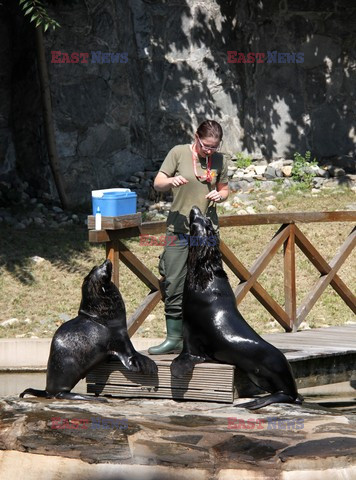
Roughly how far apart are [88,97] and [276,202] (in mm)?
2641

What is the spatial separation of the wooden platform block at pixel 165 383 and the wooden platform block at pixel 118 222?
3.08 feet

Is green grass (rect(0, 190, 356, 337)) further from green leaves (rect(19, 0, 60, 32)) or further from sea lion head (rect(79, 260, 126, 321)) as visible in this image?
sea lion head (rect(79, 260, 126, 321))

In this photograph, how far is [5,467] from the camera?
5289 millimetres

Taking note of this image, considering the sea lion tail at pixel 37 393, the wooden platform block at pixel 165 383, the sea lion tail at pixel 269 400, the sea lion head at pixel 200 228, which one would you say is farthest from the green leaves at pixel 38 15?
the sea lion tail at pixel 269 400

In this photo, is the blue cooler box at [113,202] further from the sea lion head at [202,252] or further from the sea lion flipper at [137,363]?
the sea lion flipper at [137,363]

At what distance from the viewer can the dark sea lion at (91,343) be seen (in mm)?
6367

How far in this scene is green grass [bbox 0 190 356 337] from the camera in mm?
9984

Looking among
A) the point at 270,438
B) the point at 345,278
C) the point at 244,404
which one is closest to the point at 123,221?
the point at 244,404

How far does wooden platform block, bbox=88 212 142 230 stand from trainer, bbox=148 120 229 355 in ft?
1.43

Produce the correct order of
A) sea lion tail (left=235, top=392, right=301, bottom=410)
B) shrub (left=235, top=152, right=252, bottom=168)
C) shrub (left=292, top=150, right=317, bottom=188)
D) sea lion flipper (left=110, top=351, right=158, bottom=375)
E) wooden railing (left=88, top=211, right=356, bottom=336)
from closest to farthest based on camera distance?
sea lion tail (left=235, top=392, right=301, bottom=410) < sea lion flipper (left=110, top=351, right=158, bottom=375) < wooden railing (left=88, top=211, right=356, bottom=336) < shrub (left=292, top=150, right=317, bottom=188) < shrub (left=235, top=152, right=252, bottom=168)

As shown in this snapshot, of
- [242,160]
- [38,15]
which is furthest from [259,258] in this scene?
[242,160]

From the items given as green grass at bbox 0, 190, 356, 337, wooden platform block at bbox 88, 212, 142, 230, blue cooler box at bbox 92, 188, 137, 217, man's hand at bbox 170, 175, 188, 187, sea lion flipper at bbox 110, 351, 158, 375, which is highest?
man's hand at bbox 170, 175, 188, 187

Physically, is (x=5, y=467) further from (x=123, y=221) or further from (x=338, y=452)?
(x=123, y=221)

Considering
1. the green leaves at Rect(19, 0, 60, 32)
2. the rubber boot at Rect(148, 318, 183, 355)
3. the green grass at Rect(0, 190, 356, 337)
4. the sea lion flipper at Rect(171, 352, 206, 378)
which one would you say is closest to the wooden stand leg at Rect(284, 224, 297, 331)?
the green grass at Rect(0, 190, 356, 337)
